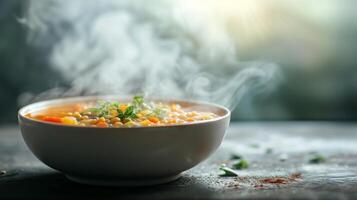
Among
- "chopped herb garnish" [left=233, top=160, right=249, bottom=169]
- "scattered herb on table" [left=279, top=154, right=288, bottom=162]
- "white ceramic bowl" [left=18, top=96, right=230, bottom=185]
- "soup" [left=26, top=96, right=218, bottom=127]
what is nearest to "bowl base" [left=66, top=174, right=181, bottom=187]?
"white ceramic bowl" [left=18, top=96, right=230, bottom=185]

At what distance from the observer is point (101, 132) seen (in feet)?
5.22

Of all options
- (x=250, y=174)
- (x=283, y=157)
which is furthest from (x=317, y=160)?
(x=250, y=174)

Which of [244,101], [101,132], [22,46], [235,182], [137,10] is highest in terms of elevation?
[137,10]

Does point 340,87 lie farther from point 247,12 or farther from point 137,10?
point 137,10

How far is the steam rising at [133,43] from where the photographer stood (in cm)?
318

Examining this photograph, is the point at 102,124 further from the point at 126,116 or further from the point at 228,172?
the point at 228,172

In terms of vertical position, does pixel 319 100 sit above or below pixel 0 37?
below

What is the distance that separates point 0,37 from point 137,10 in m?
0.83

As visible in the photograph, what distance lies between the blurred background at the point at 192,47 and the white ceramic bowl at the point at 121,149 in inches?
53.8

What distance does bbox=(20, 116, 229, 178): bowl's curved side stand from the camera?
5.26 ft

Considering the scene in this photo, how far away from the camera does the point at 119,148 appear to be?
→ 1604 millimetres

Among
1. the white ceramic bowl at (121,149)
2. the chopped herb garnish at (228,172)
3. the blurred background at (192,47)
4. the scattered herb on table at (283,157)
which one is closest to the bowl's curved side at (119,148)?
the white ceramic bowl at (121,149)

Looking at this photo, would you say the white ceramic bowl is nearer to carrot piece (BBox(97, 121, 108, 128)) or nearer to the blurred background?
carrot piece (BBox(97, 121, 108, 128))

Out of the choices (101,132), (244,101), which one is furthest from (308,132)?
(101,132)
